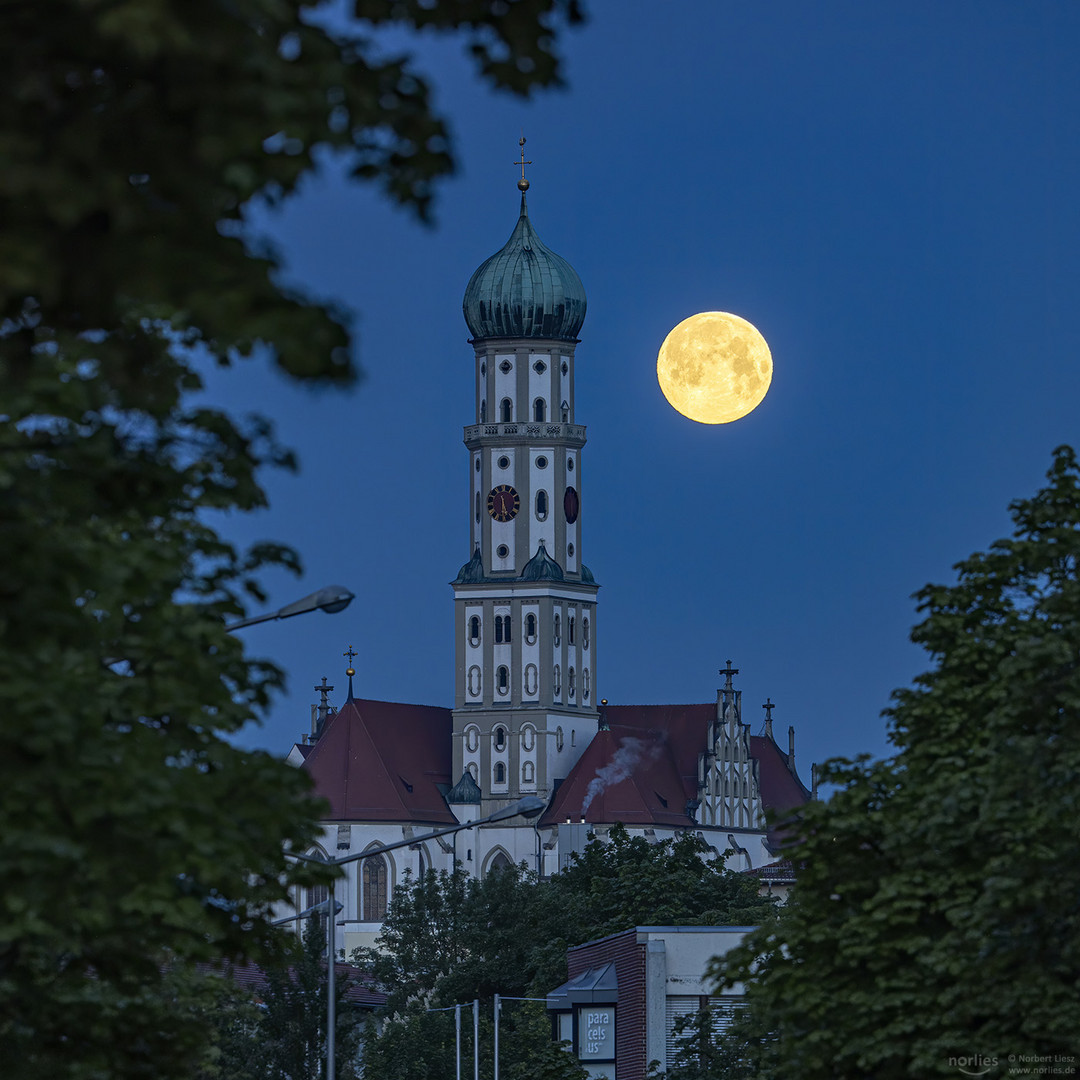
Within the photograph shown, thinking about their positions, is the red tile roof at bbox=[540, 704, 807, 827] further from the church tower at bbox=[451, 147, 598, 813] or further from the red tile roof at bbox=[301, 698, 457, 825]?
the red tile roof at bbox=[301, 698, 457, 825]

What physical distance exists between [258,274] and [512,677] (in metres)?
141

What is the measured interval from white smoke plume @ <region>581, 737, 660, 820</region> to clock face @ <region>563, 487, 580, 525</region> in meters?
14.7

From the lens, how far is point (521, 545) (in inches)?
5778

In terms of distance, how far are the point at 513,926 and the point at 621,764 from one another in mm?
50296

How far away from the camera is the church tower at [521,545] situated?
479 feet

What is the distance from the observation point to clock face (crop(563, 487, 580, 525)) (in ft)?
484

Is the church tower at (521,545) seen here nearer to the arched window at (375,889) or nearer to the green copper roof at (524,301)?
the green copper roof at (524,301)

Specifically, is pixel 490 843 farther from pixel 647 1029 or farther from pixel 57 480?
pixel 57 480

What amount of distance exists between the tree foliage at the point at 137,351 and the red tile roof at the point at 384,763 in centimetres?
13013

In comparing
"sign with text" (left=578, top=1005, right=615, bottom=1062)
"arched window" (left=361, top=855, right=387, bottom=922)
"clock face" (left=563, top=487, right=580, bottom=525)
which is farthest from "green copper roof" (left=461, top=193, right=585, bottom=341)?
"sign with text" (left=578, top=1005, right=615, bottom=1062)

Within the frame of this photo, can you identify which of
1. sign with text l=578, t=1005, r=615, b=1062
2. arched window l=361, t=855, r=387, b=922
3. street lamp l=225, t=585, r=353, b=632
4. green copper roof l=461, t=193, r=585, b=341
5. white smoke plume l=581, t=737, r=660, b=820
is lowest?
sign with text l=578, t=1005, r=615, b=1062

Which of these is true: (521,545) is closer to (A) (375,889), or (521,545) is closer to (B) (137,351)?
(A) (375,889)

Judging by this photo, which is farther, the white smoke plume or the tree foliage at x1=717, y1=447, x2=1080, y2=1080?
the white smoke plume

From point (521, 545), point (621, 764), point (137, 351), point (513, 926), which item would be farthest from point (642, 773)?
point (137, 351)
